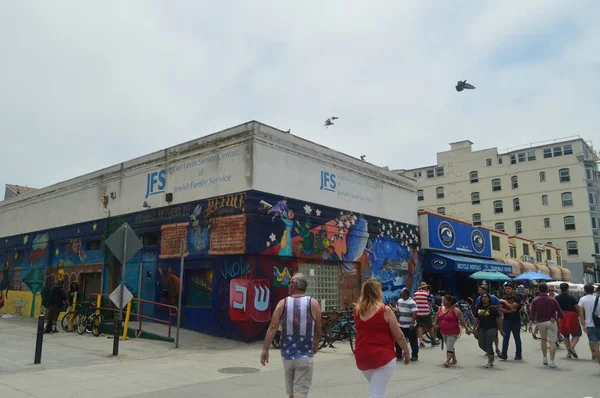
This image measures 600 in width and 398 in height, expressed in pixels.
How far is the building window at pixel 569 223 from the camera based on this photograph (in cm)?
5369

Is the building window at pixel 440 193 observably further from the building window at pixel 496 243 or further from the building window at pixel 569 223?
the building window at pixel 496 243

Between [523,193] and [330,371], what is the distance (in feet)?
177

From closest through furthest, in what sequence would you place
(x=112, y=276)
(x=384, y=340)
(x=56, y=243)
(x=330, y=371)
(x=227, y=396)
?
(x=384, y=340) < (x=227, y=396) < (x=330, y=371) < (x=112, y=276) < (x=56, y=243)

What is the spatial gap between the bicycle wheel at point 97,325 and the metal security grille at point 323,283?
6398 mm

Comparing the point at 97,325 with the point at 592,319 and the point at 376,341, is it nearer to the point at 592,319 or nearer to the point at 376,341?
the point at 376,341

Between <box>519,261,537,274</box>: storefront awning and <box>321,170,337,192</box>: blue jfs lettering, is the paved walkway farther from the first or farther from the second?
<box>519,261,537,274</box>: storefront awning

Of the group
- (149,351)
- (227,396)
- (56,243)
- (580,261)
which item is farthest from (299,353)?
(580,261)

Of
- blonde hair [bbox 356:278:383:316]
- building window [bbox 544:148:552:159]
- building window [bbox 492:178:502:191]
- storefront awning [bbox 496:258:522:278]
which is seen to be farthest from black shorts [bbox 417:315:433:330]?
building window [bbox 544:148:552:159]

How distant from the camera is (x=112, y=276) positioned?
1934 centimetres

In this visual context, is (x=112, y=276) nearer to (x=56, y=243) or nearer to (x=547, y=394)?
(x=56, y=243)

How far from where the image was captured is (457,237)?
84.1ft

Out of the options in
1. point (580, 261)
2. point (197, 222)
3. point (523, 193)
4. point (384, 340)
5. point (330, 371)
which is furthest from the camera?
point (523, 193)

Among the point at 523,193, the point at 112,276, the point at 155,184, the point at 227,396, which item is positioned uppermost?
the point at 523,193

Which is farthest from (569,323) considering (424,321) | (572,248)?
(572,248)
